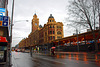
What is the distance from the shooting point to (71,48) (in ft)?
161

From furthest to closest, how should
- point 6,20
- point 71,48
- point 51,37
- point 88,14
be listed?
1. point 51,37
2. point 71,48
3. point 88,14
4. point 6,20

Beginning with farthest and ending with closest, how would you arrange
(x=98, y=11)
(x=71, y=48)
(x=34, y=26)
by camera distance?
(x=34, y=26)
(x=71, y=48)
(x=98, y=11)

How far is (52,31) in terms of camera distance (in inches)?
2901

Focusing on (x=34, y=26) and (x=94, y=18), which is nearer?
(x=94, y=18)

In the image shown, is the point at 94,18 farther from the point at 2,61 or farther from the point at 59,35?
the point at 59,35

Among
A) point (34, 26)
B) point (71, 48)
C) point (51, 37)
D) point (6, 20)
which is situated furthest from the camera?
point (34, 26)

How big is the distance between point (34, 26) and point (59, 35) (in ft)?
223

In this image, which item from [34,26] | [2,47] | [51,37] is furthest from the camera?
[34,26]

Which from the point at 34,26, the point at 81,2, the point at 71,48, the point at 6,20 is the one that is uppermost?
the point at 34,26

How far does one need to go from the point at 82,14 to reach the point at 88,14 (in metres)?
1.55

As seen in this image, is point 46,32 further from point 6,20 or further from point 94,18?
point 6,20

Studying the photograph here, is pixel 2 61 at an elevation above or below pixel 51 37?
below

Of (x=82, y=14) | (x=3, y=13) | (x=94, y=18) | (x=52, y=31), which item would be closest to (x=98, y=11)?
(x=94, y=18)

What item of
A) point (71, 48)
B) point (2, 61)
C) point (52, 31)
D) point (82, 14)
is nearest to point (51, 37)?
point (52, 31)
